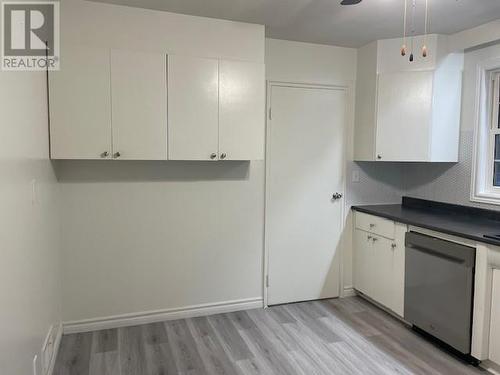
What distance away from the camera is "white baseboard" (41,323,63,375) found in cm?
221

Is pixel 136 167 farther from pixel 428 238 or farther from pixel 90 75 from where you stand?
pixel 428 238

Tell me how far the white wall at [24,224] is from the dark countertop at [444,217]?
265 centimetres

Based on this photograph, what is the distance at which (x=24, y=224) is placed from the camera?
180 centimetres

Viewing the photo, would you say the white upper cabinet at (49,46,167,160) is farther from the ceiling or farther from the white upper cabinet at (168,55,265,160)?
the ceiling

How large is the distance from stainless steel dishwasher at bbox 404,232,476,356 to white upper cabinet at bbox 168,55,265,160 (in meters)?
1.49

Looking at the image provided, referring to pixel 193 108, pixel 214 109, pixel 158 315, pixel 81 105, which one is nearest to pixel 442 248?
pixel 214 109

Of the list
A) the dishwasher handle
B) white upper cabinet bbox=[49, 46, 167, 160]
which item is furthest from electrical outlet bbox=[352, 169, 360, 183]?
white upper cabinet bbox=[49, 46, 167, 160]

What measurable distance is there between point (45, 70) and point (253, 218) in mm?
1988

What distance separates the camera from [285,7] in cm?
260

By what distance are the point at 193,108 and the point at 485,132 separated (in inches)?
97.0

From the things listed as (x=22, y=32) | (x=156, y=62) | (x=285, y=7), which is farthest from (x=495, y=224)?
(x=22, y=32)

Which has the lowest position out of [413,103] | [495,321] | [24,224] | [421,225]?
[495,321]

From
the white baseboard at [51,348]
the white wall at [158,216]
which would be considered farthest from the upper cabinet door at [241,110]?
the white baseboard at [51,348]

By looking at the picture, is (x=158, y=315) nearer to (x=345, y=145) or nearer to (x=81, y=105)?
(x=81, y=105)
